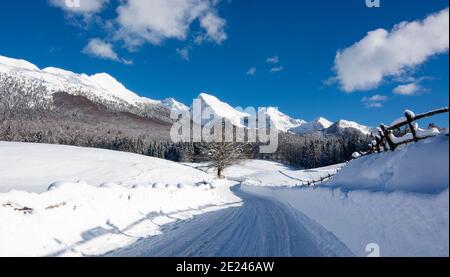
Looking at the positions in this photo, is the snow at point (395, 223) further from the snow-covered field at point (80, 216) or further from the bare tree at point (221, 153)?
the bare tree at point (221, 153)

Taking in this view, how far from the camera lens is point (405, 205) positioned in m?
5.19

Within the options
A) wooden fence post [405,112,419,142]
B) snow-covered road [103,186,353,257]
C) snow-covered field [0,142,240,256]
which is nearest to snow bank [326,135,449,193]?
snow-covered road [103,186,353,257]

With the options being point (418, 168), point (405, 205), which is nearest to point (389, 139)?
point (418, 168)

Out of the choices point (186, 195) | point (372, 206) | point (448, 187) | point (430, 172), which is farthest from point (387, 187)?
point (186, 195)

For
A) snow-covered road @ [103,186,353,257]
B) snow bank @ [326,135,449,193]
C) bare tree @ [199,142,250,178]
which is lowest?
snow-covered road @ [103,186,353,257]

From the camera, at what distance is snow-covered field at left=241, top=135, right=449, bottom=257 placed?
443 centimetres

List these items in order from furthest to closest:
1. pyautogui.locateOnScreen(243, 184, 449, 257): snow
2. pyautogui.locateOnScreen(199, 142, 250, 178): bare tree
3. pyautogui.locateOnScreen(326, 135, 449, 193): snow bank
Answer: pyautogui.locateOnScreen(199, 142, 250, 178): bare tree, pyautogui.locateOnScreen(326, 135, 449, 193): snow bank, pyautogui.locateOnScreen(243, 184, 449, 257): snow

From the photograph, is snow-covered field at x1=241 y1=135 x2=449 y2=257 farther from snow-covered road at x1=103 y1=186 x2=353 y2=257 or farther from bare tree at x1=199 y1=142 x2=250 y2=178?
bare tree at x1=199 y1=142 x2=250 y2=178

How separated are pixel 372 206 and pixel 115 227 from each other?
23.2 ft

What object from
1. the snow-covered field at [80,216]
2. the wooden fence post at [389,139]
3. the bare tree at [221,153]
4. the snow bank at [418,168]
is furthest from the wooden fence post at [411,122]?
the bare tree at [221,153]

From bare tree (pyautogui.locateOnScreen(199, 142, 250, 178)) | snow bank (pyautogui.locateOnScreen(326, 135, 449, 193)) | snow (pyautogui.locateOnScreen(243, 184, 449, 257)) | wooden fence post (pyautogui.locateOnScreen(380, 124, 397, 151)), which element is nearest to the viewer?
snow (pyautogui.locateOnScreen(243, 184, 449, 257))

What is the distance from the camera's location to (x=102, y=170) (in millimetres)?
51938

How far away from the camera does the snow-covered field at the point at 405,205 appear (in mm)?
4430
